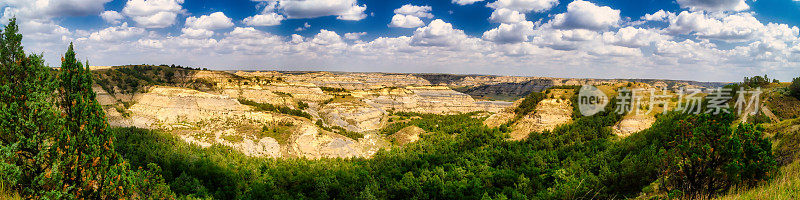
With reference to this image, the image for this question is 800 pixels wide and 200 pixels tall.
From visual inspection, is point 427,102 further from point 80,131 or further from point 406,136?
point 80,131

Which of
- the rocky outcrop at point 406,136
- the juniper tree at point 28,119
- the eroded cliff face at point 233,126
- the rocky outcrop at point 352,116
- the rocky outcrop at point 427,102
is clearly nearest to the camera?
the juniper tree at point 28,119

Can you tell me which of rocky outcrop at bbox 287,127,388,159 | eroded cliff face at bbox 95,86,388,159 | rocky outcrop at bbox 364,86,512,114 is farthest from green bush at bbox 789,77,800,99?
rocky outcrop at bbox 364,86,512,114

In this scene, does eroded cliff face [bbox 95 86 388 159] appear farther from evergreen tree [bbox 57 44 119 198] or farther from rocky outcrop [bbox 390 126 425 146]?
evergreen tree [bbox 57 44 119 198]

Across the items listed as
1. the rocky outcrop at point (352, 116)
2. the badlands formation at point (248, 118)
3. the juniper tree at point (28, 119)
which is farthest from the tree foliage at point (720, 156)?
the rocky outcrop at point (352, 116)

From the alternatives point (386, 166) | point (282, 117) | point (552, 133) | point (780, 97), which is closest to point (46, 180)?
point (386, 166)

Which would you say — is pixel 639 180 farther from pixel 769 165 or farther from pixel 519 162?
pixel 769 165

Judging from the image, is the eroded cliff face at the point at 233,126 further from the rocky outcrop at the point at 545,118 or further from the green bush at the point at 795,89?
the green bush at the point at 795,89
